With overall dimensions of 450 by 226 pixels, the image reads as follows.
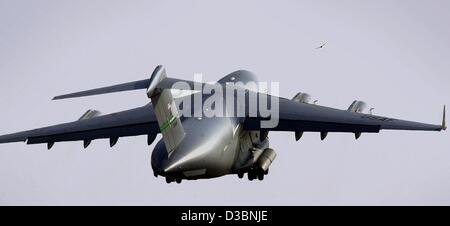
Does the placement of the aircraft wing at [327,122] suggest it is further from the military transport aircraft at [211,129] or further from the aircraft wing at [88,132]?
the aircraft wing at [88,132]

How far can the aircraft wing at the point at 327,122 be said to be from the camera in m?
38.2

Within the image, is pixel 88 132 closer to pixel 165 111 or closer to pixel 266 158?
pixel 266 158

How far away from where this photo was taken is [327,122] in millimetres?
39094

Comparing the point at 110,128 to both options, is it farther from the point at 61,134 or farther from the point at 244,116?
the point at 244,116

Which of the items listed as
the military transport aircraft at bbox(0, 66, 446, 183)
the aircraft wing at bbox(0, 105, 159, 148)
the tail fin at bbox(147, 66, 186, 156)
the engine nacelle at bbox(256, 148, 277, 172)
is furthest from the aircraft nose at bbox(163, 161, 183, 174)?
the engine nacelle at bbox(256, 148, 277, 172)

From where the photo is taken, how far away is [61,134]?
4131cm

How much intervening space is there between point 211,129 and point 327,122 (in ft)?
18.9

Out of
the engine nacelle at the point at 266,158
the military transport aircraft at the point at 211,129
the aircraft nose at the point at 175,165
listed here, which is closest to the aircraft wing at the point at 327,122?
the military transport aircraft at the point at 211,129

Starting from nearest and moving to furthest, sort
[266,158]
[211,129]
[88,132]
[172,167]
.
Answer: [172,167], [211,129], [88,132], [266,158]

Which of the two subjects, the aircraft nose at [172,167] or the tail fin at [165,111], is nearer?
the tail fin at [165,111]

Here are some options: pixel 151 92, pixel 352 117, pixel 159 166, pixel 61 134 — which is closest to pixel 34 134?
pixel 61 134

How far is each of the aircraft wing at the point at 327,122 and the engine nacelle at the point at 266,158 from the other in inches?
88.3

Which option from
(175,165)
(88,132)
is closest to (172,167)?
(175,165)

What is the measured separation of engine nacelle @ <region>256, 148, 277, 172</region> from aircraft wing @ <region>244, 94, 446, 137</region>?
2.24 meters
